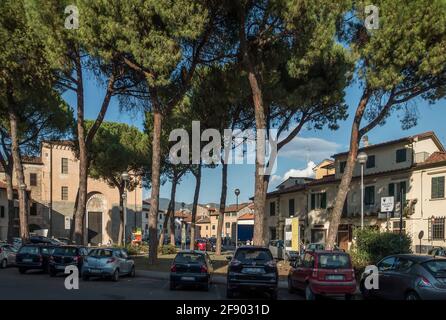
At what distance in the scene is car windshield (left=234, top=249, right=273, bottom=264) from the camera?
1645cm

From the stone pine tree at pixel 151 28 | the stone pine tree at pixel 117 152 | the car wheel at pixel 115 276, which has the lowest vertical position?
the car wheel at pixel 115 276

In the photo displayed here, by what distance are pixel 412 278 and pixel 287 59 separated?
14.3 m

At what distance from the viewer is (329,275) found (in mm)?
15789

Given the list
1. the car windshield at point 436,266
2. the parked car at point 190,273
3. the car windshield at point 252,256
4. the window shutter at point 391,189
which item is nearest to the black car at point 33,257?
the parked car at point 190,273

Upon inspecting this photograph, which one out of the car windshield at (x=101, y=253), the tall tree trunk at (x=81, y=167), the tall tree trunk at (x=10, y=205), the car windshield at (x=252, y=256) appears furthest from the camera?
the tall tree trunk at (x=10, y=205)

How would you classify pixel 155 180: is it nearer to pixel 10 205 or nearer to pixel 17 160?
pixel 17 160

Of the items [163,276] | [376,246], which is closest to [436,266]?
[376,246]

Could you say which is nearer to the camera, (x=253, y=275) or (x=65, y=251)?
(x=253, y=275)

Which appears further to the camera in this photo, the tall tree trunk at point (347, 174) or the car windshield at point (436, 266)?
the tall tree trunk at point (347, 174)

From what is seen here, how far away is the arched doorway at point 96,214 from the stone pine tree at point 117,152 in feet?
61.8

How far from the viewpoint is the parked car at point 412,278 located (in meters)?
13.2

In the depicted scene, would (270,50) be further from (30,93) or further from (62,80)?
(30,93)

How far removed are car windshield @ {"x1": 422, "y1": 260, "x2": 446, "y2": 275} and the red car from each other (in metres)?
2.62

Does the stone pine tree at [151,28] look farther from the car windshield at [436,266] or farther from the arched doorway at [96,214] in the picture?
the arched doorway at [96,214]
